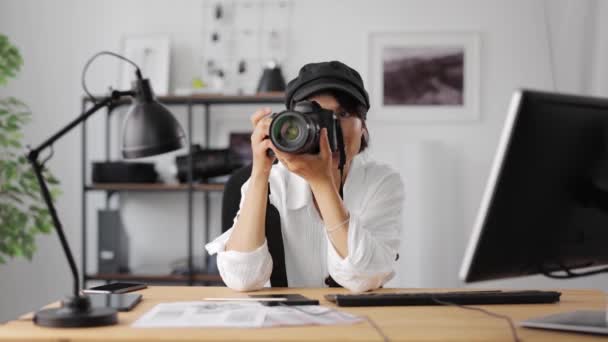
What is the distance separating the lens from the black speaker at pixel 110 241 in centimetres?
345

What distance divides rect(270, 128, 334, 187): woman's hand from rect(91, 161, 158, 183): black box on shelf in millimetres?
2090

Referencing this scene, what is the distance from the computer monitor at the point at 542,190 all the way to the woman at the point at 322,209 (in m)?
0.46

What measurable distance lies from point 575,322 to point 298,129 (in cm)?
61

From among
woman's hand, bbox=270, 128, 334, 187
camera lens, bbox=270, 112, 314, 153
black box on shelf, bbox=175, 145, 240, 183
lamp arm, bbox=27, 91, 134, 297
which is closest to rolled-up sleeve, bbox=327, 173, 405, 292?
woman's hand, bbox=270, 128, 334, 187

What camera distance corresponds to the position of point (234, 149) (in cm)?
367

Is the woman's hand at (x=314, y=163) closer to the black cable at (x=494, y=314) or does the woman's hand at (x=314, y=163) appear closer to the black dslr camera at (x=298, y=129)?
the black dslr camera at (x=298, y=129)

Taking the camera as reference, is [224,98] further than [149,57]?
No

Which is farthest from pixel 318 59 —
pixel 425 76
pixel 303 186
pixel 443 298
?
pixel 443 298

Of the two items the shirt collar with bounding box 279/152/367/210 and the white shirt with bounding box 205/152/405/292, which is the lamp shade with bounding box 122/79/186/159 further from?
the shirt collar with bounding box 279/152/367/210

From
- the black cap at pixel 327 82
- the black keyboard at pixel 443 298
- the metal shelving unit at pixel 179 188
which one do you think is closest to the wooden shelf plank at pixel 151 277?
the metal shelving unit at pixel 179 188

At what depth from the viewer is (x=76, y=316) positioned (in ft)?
3.59

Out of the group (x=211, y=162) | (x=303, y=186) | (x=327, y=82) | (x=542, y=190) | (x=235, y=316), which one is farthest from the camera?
(x=211, y=162)

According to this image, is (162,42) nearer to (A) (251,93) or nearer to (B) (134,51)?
(B) (134,51)

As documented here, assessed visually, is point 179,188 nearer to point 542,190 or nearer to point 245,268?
point 245,268
